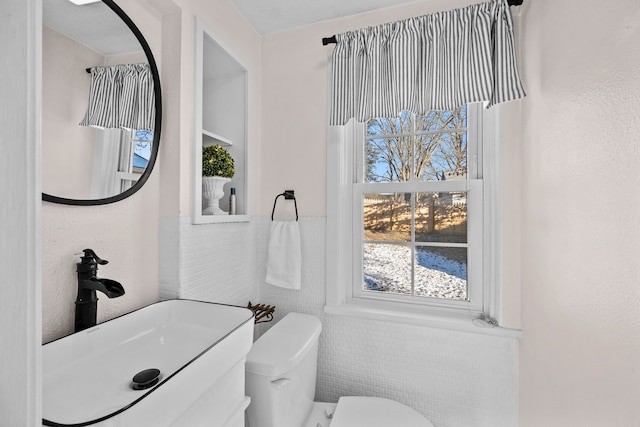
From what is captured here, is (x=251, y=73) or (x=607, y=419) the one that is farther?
(x=251, y=73)

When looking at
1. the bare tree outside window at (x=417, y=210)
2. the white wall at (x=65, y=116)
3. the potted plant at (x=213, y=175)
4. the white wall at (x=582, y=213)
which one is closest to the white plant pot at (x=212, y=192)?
the potted plant at (x=213, y=175)

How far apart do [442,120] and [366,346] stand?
125 centimetres

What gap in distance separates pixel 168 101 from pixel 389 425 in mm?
1598

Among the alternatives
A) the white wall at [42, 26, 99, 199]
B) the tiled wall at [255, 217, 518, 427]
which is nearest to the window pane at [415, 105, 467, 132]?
the tiled wall at [255, 217, 518, 427]

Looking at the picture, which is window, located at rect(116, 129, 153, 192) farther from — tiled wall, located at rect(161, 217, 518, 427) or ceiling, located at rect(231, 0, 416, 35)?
ceiling, located at rect(231, 0, 416, 35)

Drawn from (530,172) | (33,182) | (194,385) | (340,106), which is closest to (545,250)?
(530,172)

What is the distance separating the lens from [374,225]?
5.34ft

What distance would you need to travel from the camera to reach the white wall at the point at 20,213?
362 millimetres

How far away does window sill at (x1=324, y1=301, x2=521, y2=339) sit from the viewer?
132cm

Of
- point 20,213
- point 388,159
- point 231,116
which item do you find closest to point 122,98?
point 231,116

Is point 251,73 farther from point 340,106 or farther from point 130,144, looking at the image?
point 130,144

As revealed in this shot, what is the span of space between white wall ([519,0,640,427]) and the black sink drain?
1.07 m

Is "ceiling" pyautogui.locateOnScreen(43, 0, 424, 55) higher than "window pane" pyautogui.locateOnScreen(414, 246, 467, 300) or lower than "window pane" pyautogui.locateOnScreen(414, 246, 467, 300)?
higher

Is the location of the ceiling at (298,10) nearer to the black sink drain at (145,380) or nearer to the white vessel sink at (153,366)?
the white vessel sink at (153,366)
